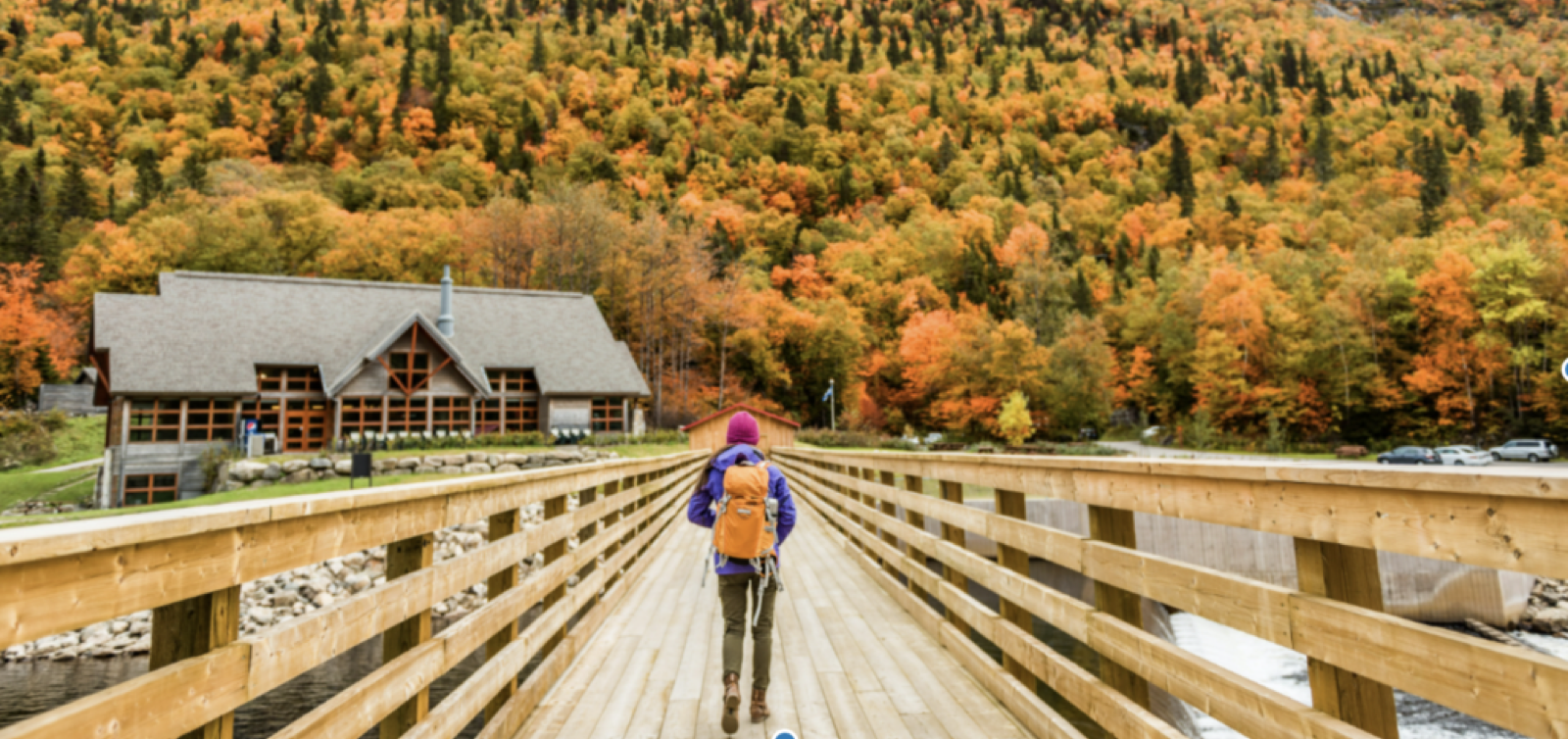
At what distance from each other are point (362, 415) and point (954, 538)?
32.5 m

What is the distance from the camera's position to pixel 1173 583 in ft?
8.59

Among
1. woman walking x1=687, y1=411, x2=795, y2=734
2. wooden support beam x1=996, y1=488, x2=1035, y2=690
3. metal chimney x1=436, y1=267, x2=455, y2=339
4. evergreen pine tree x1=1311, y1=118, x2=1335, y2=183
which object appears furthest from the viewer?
evergreen pine tree x1=1311, y1=118, x2=1335, y2=183

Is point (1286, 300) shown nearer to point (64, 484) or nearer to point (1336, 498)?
point (1336, 498)

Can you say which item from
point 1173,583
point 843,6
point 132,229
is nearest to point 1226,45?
Result: point 843,6

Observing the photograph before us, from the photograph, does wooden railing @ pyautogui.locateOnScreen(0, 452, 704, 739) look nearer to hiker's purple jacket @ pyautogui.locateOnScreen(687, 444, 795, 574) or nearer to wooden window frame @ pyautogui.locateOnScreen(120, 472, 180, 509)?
hiker's purple jacket @ pyautogui.locateOnScreen(687, 444, 795, 574)

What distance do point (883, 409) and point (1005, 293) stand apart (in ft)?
69.1

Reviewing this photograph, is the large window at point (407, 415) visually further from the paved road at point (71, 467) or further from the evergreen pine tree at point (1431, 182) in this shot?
the evergreen pine tree at point (1431, 182)

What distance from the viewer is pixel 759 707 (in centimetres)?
413

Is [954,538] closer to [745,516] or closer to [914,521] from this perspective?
[914,521]

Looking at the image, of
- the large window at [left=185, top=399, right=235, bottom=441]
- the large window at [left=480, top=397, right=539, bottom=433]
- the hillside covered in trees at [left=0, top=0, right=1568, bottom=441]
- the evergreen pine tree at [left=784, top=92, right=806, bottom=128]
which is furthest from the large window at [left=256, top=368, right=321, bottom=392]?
the evergreen pine tree at [left=784, top=92, right=806, bottom=128]

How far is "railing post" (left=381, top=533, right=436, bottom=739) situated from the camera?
2799 mm

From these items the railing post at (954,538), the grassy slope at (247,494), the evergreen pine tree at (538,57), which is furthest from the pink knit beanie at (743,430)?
the evergreen pine tree at (538,57)

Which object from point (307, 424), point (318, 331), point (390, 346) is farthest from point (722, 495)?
point (318, 331)

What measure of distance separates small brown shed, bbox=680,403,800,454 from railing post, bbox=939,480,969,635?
1265 inches
